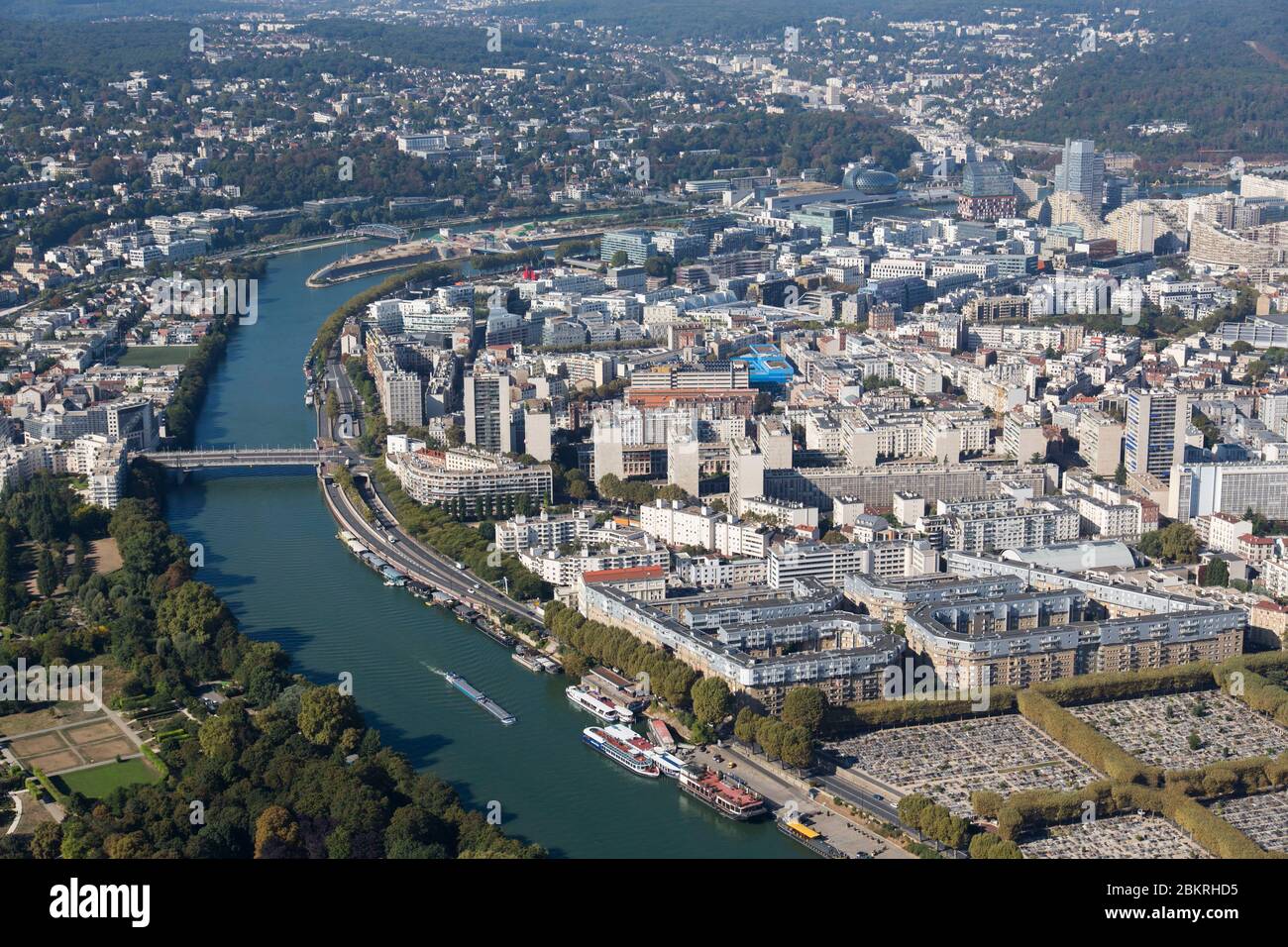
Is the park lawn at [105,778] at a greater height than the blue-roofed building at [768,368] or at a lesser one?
lesser

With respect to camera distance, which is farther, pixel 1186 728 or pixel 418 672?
pixel 418 672

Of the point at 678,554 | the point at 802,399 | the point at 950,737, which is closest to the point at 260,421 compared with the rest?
the point at 802,399

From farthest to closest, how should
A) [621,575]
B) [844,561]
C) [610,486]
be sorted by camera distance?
[610,486]
[844,561]
[621,575]

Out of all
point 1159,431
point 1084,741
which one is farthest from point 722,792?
point 1159,431

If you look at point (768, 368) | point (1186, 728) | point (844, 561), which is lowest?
point (1186, 728)

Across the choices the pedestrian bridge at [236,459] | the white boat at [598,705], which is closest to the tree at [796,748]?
the white boat at [598,705]

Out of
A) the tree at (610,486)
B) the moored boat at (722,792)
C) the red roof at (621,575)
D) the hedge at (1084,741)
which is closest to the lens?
the moored boat at (722,792)

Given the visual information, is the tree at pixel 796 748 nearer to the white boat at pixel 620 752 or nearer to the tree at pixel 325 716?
the white boat at pixel 620 752

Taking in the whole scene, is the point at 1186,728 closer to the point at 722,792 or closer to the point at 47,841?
the point at 722,792
